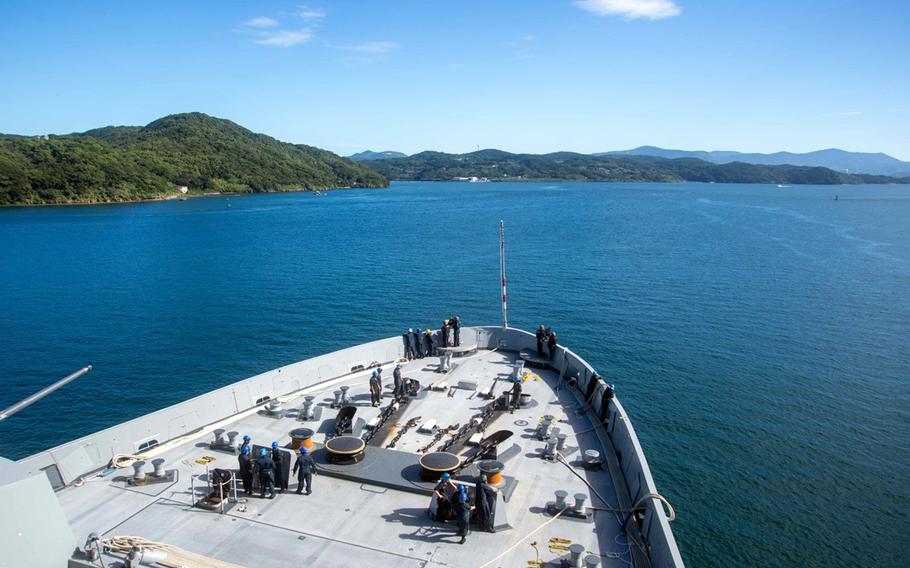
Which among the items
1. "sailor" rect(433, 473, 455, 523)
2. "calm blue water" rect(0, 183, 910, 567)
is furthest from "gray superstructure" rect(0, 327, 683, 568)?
"calm blue water" rect(0, 183, 910, 567)

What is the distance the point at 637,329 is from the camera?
42781 millimetres

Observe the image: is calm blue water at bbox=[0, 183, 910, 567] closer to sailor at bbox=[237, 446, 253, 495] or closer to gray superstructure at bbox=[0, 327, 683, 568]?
gray superstructure at bbox=[0, 327, 683, 568]

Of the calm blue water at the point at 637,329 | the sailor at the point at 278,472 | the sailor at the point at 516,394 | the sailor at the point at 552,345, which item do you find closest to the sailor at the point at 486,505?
the sailor at the point at 278,472

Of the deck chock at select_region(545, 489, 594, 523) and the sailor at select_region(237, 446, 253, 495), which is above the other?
the sailor at select_region(237, 446, 253, 495)

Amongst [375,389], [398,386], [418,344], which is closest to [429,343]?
[418,344]

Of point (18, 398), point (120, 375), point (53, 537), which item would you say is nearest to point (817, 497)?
point (53, 537)

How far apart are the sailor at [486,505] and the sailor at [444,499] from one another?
57cm

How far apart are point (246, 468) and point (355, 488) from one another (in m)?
2.34

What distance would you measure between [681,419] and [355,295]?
33.3m

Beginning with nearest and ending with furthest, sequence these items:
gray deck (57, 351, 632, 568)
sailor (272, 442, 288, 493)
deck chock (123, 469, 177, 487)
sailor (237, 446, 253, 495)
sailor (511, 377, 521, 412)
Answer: gray deck (57, 351, 632, 568) < sailor (237, 446, 253, 495) < sailor (272, 442, 288, 493) < deck chock (123, 469, 177, 487) < sailor (511, 377, 521, 412)

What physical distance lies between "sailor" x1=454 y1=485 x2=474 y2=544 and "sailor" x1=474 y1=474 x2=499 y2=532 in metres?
0.36

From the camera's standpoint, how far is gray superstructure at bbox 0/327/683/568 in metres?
10.0

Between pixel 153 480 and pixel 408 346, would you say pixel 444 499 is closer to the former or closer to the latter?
pixel 153 480

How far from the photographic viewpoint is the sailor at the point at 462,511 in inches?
405
